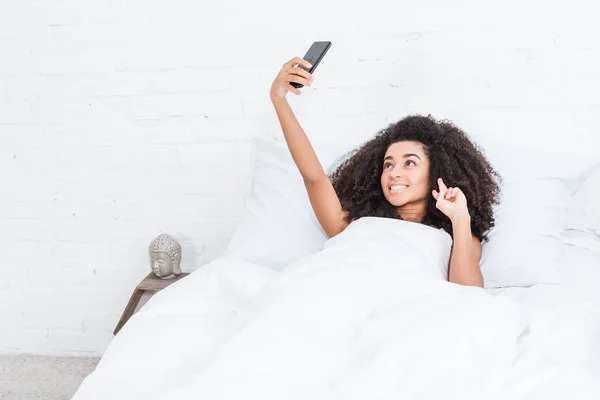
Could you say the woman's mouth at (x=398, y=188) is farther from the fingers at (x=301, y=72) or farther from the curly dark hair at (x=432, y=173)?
the fingers at (x=301, y=72)

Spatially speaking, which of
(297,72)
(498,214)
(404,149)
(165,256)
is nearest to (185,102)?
(165,256)

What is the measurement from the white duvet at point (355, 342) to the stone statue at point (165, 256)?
21.5 inches

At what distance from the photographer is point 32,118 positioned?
5.89 ft

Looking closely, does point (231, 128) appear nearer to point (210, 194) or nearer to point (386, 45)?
point (210, 194)

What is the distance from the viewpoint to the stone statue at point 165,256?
64.9 inches

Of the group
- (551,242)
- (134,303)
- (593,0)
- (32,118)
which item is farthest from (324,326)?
(32,118)

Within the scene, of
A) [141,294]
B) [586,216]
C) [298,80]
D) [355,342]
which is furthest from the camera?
[141,294]

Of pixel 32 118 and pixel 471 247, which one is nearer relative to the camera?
pixel 471 247

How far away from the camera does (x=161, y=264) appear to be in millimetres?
1652

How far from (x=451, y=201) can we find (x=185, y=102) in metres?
0.86

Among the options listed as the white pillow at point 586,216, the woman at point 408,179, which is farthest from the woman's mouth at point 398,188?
the white pillow at point 586,216

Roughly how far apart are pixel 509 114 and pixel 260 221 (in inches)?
30.2

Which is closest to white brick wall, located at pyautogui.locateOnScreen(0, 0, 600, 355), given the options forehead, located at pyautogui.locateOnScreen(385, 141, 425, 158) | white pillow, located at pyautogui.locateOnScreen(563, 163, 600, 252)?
white pillow, located at pyautogui.locateOnScreen(563, 163, 600, 252)

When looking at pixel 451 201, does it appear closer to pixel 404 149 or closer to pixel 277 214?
pixel 404 149
